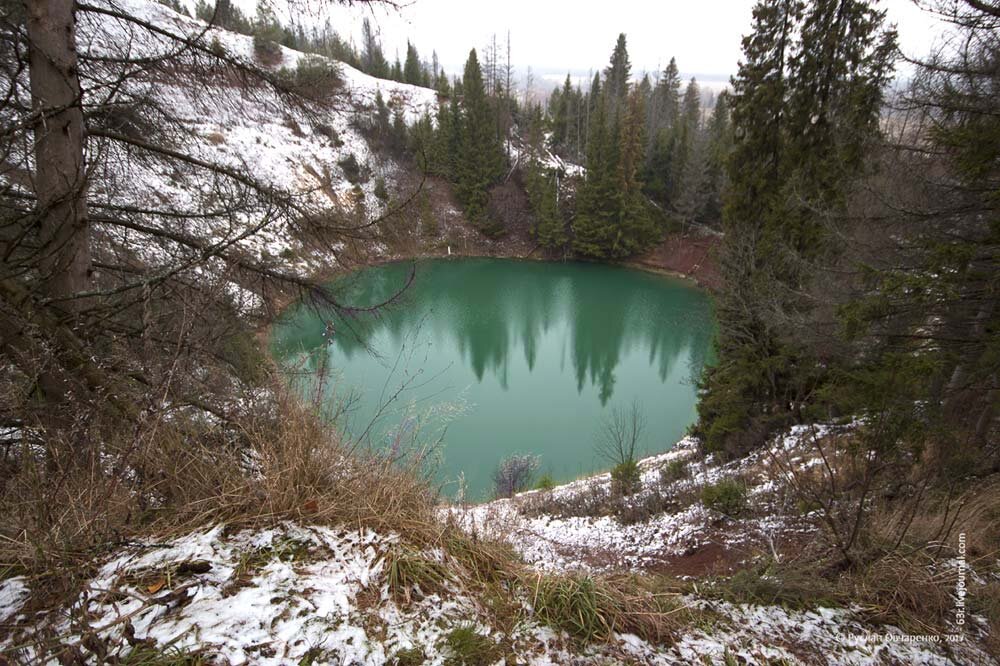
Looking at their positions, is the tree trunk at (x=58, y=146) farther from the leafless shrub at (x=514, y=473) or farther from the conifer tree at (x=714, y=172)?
the conifer tree at (x=714, y=172)

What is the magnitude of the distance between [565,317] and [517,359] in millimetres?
5907

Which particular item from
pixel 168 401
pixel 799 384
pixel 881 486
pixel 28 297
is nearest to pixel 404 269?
pixel 168 401

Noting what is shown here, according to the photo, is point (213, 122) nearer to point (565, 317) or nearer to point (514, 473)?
point (514, 473)

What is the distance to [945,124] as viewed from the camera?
4.41 meters

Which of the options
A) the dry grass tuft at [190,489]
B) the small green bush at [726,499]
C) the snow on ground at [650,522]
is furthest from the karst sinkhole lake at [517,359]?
the small green bush at [726,499]

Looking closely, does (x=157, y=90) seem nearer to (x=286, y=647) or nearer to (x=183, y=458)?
(x=183, y=458)

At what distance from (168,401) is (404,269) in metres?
1.65

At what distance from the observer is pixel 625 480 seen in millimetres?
8500

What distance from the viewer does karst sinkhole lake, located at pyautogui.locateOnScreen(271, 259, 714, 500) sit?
3954 mm

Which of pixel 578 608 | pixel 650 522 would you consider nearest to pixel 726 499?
pixel 650 522

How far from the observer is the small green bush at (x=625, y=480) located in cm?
826

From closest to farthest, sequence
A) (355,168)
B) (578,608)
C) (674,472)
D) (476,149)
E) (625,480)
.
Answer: (578,608) → (355,168) → (625,480) → (674,472) → (476,149)

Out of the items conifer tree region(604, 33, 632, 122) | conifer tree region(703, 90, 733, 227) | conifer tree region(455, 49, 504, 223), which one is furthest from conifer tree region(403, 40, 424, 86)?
conifer tree region(703, 90, 733, 227)

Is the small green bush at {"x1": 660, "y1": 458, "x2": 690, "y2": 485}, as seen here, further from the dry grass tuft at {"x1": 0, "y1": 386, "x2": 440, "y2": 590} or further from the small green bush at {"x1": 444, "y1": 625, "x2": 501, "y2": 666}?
the small green bush at {"x1": 444, "y1": 625, "x2": 501, "y2": 666}
